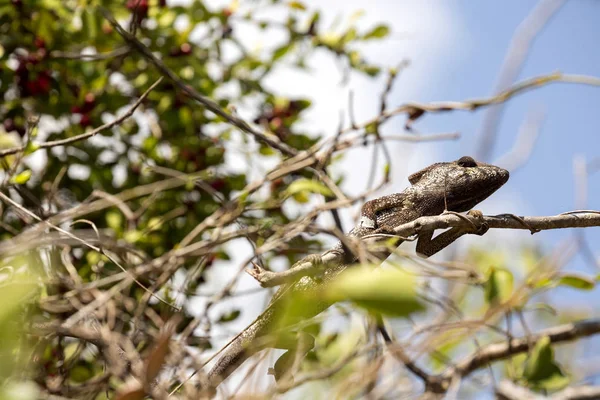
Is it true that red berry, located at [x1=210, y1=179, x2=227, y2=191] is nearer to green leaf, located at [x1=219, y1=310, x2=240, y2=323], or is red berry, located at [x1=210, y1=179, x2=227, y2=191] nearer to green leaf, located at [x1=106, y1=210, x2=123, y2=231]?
green leaf, located at [x1=106, y1=210, x2=123, y2=231]

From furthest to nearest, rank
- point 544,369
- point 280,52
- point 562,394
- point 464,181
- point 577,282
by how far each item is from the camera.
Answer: point 280,52
point 464,181
point 577,282
point 544,369
point 562,394

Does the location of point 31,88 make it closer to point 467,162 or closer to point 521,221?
point 467,162

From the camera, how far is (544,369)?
178 cm

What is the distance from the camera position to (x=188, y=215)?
393cm

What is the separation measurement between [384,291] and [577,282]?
1.20 m

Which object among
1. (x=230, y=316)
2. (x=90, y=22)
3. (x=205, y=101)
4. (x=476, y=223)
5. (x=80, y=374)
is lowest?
(x=476, y=223)

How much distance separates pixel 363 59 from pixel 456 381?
2872 mm

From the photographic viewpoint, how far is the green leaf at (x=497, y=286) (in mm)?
1903

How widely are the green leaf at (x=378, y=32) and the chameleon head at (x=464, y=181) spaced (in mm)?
1501

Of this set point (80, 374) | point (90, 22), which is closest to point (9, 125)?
point (90, 22)

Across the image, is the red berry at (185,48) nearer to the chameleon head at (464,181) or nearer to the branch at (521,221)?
the chameleon head at (464,181)

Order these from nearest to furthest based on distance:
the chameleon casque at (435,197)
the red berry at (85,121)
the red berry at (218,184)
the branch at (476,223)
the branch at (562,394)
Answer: the branch at (562,394), the branch at (476,223), the chameleon casque at (435,197), the red berry at (85,121), the red berry at (218,184)

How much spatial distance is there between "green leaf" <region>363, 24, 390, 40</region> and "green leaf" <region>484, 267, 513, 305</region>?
258 centimetres

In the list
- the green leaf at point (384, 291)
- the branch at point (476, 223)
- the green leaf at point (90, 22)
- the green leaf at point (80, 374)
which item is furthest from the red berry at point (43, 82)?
the green leaf at point (384, 291)
